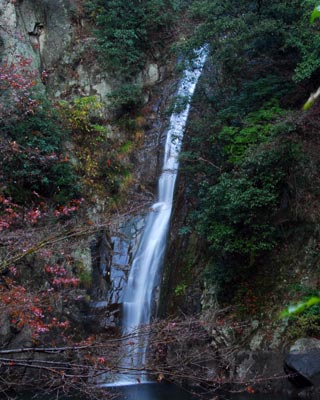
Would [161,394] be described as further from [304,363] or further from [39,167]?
[39,167]

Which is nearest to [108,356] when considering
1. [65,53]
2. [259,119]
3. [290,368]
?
[290,368]

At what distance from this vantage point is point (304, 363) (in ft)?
27.2

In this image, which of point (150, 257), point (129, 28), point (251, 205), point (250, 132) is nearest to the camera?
point (251, 205)

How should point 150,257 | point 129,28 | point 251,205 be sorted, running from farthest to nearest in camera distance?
→ point 129,28, point 150,257, point 251,205

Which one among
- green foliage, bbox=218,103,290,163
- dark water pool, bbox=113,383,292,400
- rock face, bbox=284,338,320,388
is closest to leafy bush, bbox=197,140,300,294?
green foliage, bbox=218,103,290,163

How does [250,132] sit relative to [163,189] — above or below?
above

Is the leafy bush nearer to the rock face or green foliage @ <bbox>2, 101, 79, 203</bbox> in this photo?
the rock face

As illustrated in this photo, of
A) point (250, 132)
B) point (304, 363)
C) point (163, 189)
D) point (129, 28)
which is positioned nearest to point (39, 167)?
point (163, 189)

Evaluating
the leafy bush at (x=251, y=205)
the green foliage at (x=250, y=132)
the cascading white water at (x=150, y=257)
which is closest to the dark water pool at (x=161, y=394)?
the cascading white water at (x=150, y=257)

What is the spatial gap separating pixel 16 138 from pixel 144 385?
7777 mm

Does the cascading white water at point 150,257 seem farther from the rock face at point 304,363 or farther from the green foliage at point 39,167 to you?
the rock face at point 304,363

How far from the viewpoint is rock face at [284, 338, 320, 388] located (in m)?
8.08

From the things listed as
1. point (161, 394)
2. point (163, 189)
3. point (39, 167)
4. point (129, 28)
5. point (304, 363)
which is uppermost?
point (129, 28)

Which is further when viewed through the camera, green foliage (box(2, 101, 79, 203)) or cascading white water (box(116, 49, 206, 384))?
green foliage (box(2, 101, 79, 203))
